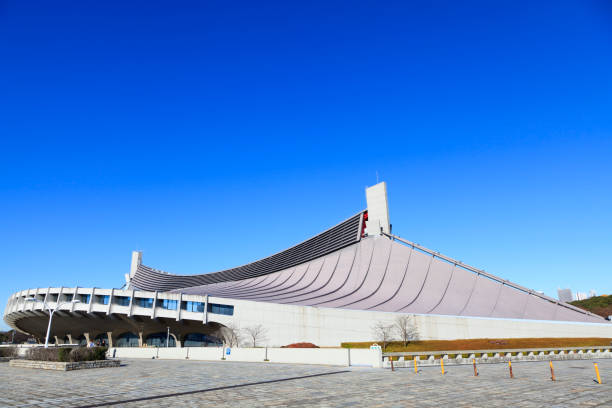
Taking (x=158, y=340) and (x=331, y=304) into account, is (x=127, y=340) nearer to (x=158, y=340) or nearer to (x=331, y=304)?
(x=158, y=340)

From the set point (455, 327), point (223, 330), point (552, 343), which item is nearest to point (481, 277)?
point (455, 327)

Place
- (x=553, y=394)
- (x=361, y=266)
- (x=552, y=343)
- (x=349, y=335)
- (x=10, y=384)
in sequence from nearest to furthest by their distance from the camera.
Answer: (x=553, y=394), (x=10, y=384), (x=552, y=343), (x=349, y=335), (x=361, y=266)

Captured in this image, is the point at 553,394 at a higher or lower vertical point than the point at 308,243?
lower

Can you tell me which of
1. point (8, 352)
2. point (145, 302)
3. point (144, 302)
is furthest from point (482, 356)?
point (144, 302)

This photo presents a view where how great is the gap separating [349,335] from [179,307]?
20.1 metres

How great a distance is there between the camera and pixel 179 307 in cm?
4494

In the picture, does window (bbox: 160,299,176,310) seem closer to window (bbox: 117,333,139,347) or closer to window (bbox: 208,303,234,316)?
window (bbox: 208,303,234,316)

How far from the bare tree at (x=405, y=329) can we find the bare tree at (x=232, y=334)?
17.3 metres

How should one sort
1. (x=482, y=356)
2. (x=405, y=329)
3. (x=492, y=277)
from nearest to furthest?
(x=482, y=356), (x=405, y=329), (x=492, y=277)

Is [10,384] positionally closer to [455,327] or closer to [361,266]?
[455,327]

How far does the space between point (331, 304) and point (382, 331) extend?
6.53 metres

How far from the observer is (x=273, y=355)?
1030 inches

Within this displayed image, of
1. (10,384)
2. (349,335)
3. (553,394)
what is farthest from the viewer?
(349,335)

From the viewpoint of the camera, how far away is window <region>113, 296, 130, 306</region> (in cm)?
4562
